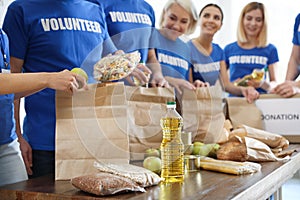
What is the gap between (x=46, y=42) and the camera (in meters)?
1.56

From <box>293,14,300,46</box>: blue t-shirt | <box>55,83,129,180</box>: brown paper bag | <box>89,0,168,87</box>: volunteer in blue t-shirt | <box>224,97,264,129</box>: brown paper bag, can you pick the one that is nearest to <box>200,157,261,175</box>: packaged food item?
<box>55,83,129,180</box>: brown paper bag

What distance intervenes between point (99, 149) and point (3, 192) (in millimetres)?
265

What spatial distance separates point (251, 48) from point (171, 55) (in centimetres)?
136

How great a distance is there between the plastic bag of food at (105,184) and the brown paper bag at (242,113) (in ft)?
4.05

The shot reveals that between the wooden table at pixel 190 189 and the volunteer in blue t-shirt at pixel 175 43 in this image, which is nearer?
the wooden table at pixel 190 189

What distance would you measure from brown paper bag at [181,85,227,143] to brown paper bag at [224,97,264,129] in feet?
0.83

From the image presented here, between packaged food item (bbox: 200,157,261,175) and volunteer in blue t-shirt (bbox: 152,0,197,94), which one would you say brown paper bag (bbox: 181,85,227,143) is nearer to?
volunteer in blue t-shirt (bbox: 152,0,197,94)

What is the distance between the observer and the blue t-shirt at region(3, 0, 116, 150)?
155 cm

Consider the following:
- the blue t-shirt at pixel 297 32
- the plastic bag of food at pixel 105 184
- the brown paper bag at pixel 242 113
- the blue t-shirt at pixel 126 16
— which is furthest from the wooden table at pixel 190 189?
the blue t-shirt at pixel 297 32

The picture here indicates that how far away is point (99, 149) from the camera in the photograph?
4.03 feet

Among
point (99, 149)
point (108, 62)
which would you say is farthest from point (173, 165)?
point (108, 62)

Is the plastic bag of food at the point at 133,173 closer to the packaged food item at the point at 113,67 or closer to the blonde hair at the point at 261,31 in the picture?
the packaged food item at the point at 113,67

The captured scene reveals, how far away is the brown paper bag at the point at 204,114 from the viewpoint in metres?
1.68

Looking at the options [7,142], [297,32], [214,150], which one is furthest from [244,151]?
[297,32]
